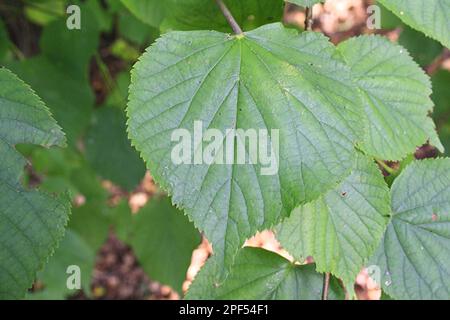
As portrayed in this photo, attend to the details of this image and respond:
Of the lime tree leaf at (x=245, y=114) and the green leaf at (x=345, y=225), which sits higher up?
the lime tree leaf at (x=245, y=114)

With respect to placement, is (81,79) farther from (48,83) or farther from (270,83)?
(270,83)

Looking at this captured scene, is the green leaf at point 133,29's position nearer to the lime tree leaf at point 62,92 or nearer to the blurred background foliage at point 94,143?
the blurred background foliage at point 94,143

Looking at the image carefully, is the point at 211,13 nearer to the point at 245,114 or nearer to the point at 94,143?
the point at 245,114

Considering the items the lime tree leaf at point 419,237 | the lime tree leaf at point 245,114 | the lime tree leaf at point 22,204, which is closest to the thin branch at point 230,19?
the lime tree leaf at point 245,114

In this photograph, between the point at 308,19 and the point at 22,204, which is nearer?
the point at 22,204

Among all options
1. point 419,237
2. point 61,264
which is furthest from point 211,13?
point 61,264

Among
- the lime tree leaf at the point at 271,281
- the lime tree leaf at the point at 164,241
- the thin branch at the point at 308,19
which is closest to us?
the thin branch at the point at 308,19
